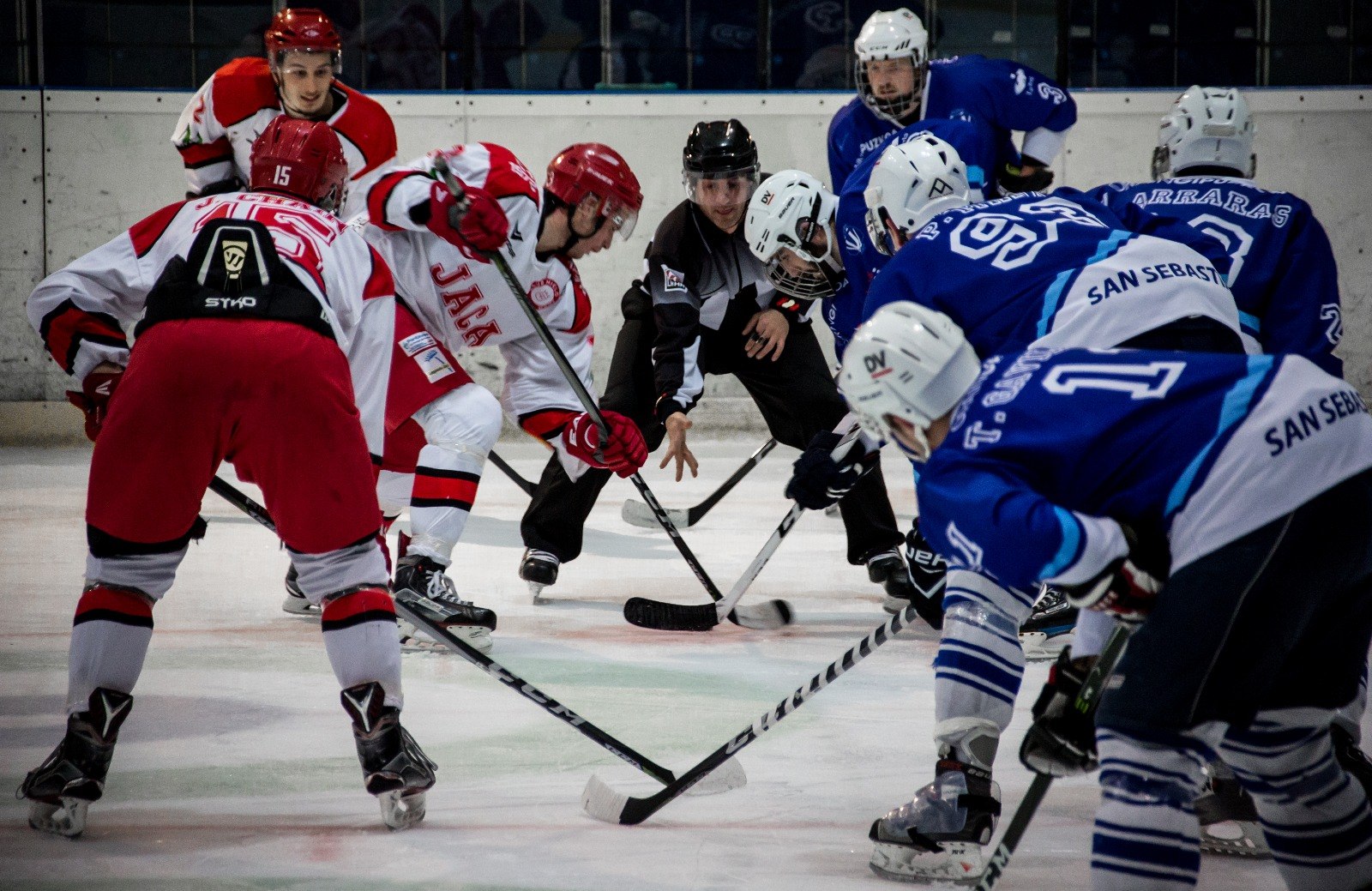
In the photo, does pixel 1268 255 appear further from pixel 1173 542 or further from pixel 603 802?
pixel 603 802

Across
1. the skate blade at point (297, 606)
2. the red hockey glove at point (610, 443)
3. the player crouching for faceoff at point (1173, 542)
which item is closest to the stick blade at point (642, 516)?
the red hockey glove at point (610, 443)

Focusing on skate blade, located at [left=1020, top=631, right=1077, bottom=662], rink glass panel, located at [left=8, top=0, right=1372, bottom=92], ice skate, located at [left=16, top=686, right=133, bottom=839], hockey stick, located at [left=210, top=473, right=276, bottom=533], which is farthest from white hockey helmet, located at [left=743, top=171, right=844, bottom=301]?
rink glass panel, located at [left=8, top=0, right=1372, bottom=92]

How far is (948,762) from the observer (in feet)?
6.25

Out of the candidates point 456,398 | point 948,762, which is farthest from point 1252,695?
point 456,398

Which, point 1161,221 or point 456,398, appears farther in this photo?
point 456,398

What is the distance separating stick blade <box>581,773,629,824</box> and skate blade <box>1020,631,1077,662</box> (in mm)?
1275

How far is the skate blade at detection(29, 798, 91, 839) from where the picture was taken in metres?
2.01

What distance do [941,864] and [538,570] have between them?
6.48 ft

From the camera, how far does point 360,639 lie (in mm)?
2074

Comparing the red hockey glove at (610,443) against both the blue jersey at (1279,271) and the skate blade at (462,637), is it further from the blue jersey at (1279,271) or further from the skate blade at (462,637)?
the blue jersey at (1279,271)

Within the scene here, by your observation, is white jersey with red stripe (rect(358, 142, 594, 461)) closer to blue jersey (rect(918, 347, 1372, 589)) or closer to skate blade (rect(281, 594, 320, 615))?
skate blade (rect(281, 594, 320, 615))

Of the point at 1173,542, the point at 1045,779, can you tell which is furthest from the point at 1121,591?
the point at 1045,779

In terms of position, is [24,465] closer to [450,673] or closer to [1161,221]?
[450,673]

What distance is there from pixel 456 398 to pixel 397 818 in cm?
132
